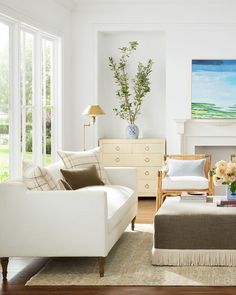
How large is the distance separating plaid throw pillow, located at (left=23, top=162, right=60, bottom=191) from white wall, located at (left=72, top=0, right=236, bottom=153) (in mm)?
4120

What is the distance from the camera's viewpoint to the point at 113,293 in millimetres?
4754

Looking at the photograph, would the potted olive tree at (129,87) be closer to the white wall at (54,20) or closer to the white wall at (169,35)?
the white wall at (169,35)

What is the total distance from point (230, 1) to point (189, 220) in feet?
15.6

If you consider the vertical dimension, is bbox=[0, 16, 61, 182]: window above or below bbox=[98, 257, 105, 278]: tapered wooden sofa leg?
above

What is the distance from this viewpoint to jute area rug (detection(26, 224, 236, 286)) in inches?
198

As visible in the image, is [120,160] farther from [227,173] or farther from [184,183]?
A: [227,173]

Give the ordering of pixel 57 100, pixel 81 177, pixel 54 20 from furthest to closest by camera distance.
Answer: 1. pixel 57 100
2. pixel 54 20
3. pixel 81 177

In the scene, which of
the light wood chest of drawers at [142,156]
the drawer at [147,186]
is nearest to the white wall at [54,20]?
the light wood chest of drawers at [142,156]

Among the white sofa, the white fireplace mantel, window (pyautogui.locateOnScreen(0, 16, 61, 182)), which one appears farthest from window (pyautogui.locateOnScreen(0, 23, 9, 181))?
the white fireplace mantel

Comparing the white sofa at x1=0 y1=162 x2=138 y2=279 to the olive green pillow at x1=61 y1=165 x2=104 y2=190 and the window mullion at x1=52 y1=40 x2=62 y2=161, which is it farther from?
the window mullion at x1=52 y1=40 x2=62 y2=161

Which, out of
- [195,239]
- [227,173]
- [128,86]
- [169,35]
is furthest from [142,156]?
[195,239]

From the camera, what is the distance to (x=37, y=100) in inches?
312

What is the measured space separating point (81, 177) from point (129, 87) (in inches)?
142

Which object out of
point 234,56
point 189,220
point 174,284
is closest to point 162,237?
point 189,220
